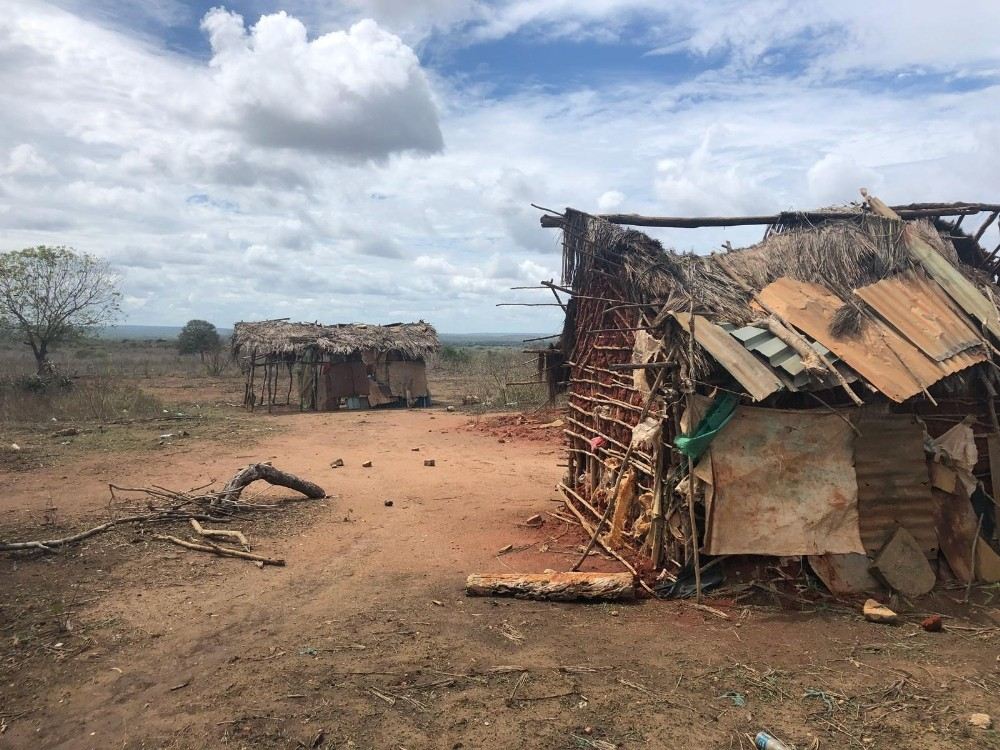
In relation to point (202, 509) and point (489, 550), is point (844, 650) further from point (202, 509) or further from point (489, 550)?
point (202, 509)

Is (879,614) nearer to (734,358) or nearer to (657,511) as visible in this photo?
(657,511)

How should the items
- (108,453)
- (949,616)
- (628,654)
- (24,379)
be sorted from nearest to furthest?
(628,654), (949,616), (108,453), (24,379)

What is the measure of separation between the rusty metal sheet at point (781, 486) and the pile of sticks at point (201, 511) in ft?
14.8

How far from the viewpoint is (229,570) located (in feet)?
22.4

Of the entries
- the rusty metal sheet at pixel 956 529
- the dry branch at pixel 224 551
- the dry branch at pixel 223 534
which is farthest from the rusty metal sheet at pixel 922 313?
the dry branch at pixel 223 534

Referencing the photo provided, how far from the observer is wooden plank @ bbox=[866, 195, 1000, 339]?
670cm

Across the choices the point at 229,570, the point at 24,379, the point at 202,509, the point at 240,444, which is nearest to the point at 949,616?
the point at 229,570

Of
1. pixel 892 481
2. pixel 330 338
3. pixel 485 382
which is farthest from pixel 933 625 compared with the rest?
pixel 485 382

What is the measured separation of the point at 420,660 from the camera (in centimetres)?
487

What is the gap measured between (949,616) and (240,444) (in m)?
12.9

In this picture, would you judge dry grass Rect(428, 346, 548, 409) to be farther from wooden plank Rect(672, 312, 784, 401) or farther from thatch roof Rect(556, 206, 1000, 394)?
wooden plank Rect(672, 312, 784, 401)

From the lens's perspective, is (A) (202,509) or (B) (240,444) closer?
(A) (202,509)

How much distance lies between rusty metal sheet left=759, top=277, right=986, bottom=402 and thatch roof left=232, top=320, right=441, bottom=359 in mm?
16531

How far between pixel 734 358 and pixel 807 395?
0.88m
